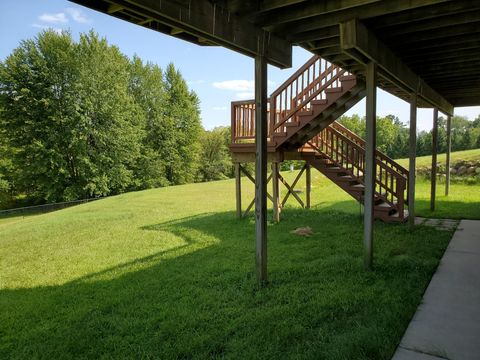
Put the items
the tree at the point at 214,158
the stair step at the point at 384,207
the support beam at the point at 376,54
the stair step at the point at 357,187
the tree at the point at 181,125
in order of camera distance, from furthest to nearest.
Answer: the tree at the point at 214,158, the tree at the point at 181,125, the stair step at the point at 357,187, the stair step at the point at 384,207, the support beam at the point at 376,54

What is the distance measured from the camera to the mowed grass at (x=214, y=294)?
9.21 ft

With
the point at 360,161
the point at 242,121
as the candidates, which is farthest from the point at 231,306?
the point at 360,161

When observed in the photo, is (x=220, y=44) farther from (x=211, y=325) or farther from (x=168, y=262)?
(x=168, y=262)

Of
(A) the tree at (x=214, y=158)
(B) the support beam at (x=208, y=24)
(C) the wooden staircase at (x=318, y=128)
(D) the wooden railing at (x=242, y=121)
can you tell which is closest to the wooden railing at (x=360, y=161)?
(C) the wooden staircase at (x=318, y=128)

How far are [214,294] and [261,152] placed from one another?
1.79 metres

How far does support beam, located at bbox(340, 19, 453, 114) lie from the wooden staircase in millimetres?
891

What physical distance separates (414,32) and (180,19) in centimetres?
308

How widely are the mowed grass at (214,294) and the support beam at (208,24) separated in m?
2.84

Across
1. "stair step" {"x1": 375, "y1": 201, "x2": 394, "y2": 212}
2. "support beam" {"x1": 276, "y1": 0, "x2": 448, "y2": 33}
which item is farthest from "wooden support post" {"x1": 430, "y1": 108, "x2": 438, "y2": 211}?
"support beam" {"x1": 276, "y1": 0, "x2": 448, "y2": 33}

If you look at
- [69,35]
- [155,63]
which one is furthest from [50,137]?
[155,63]

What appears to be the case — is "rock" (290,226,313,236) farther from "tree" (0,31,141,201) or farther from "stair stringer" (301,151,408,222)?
"tree" (0,31,141,201)

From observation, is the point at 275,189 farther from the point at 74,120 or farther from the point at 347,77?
the point at 74,120

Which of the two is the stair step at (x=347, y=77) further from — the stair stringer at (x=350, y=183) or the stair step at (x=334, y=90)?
the stair stringer at (x=350, y=183)

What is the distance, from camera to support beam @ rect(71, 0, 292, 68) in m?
2.72
